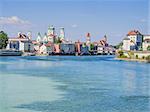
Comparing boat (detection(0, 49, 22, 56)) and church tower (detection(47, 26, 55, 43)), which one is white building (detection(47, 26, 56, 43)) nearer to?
church tower (detection(47, 26, 55, 43))

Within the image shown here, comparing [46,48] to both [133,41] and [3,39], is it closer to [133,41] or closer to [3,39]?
[3,39]

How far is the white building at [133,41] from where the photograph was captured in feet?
129

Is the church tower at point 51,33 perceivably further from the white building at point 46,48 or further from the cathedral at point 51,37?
the white building at point 46,48

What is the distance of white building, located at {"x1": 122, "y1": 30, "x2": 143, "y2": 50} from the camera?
39250 millimetres

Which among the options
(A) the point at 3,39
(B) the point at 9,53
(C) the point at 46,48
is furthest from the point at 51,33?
(B) the point at 9,53

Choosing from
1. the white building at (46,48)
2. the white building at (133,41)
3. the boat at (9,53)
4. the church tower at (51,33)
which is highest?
the church tower at (51,33)

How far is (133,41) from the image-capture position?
39.9m

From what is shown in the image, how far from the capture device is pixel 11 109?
15.1ft

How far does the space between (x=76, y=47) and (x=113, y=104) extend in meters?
38.1

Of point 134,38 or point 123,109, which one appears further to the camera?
point 134,38

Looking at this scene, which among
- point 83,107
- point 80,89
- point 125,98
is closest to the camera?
point 83,107

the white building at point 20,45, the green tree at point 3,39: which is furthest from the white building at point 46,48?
the green tree at point 3,39

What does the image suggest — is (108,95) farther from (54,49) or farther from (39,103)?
(54,49)

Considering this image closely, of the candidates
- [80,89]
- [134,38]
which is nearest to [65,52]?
[134,38]
